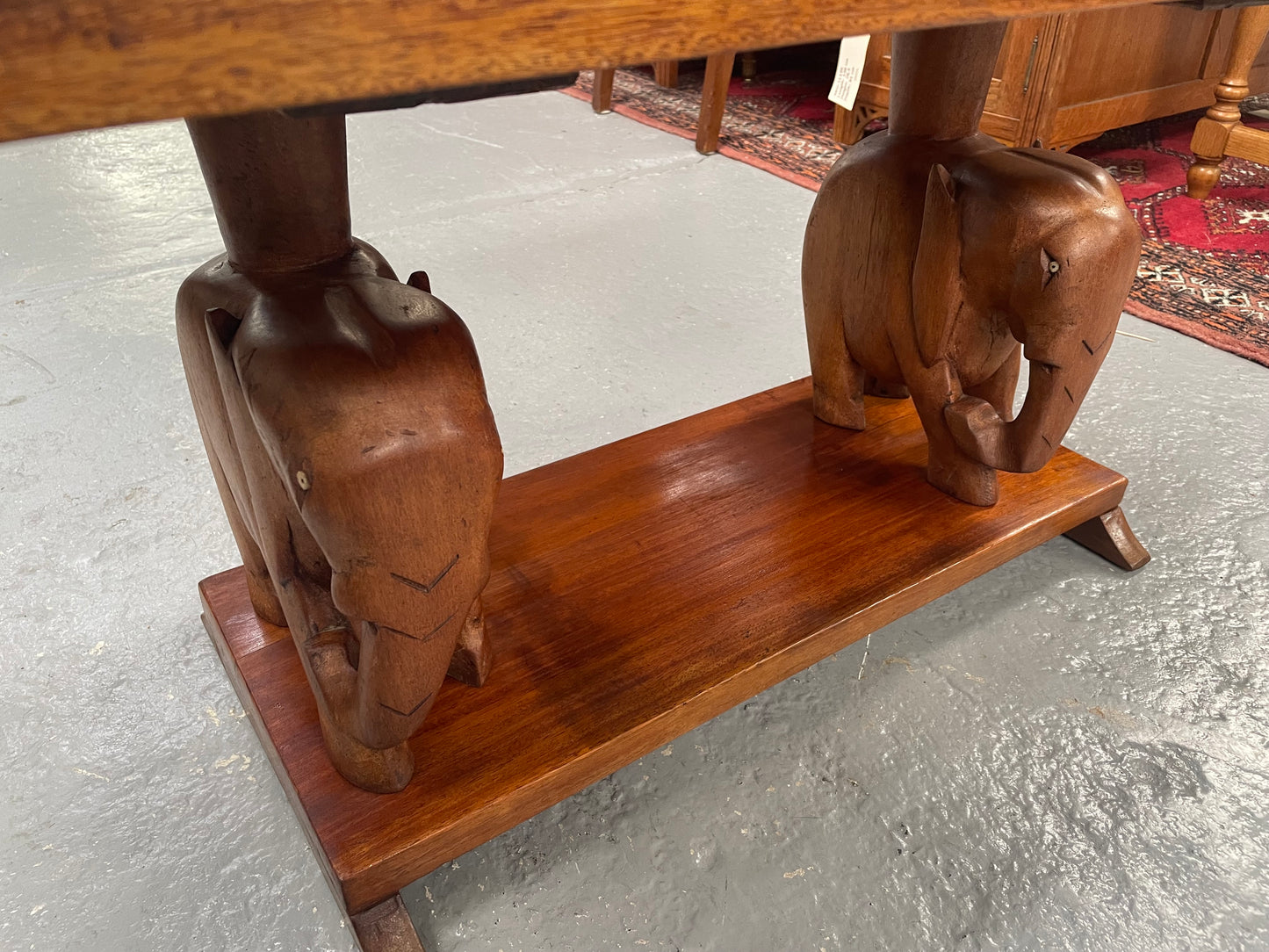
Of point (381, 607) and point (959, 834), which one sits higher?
point (381, 607)

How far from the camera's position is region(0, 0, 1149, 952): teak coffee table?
0.30 meters

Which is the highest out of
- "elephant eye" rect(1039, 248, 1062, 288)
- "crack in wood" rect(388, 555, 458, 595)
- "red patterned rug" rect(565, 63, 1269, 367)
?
"elephant eye" rect(1039, 248, 1062, 288)

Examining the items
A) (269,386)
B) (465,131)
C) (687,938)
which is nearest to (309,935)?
(687,938)

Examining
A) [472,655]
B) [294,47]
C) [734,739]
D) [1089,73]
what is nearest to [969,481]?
[734,739]

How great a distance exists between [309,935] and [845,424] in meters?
0.69

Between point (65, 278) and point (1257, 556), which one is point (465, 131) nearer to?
point (65, 278)

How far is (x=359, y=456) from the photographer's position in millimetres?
478

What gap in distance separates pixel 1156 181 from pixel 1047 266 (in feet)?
5.72

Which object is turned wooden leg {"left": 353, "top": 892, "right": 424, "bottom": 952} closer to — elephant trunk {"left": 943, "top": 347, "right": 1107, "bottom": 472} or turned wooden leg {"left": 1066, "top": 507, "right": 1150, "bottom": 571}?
elephant trunk {"left": 943, "top": 347, "right": 1107, "bottom": 472}

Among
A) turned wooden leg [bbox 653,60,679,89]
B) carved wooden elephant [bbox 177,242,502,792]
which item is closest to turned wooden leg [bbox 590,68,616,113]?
turned wooden leg [bbox 653,60,679,89]

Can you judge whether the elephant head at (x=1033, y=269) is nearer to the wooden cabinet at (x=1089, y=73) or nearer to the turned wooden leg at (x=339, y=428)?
the turned wooden leg at (x=339, y=428)

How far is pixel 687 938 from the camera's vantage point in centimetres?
69

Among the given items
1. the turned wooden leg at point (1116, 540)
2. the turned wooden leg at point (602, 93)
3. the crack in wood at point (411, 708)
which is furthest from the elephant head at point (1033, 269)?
the turned wooden leg at point (602, 93)

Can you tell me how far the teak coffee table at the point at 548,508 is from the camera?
0.30 metres
